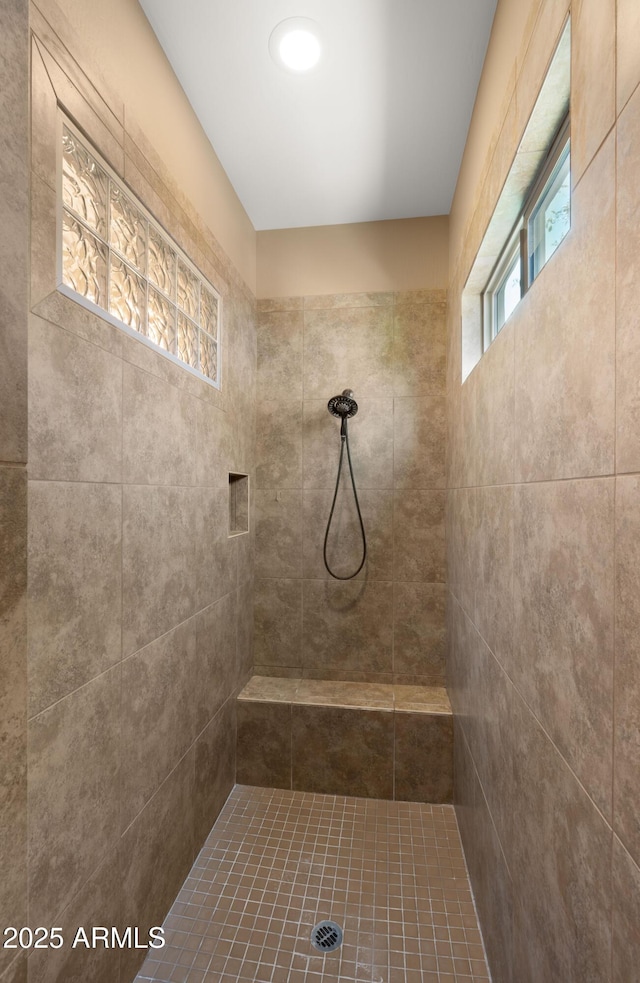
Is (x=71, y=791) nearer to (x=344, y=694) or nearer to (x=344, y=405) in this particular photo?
(x=344, y=694)

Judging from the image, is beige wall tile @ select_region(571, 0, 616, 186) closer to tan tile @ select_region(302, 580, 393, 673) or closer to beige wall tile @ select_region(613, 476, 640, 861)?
beige wall tile @ select_region(613, 476, 640, 861)

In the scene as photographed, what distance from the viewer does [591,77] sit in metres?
0.70

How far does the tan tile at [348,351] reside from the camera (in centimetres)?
247

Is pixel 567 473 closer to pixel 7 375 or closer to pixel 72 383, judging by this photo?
pixel 7 375

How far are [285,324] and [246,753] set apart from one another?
7.45 ft

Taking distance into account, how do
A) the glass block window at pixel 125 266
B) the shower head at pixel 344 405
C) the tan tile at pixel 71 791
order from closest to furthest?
the tan tile at pixel 71 791, the glass block window at pixel 125 266, the shower head at pixel 344 405

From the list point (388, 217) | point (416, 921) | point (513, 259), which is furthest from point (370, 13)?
point (416, 921)

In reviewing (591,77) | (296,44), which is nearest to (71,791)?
(591,77)

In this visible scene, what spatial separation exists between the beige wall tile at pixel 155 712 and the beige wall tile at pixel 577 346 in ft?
3.94

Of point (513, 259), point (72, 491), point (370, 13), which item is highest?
point (370, 13)

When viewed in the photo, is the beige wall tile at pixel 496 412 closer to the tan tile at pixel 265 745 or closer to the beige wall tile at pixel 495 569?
the beige wall tile at pixel 495 569

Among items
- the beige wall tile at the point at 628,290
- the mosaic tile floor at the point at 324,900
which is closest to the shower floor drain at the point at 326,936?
the mosaic tile floor at the point at 324,900

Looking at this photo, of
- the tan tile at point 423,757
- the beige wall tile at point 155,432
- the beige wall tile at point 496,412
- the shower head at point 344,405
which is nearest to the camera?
the beige wall tile at point 496,412

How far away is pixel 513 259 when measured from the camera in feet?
5.10
